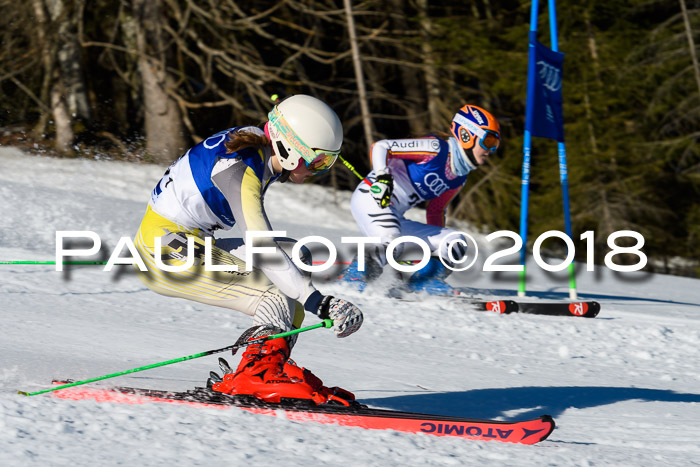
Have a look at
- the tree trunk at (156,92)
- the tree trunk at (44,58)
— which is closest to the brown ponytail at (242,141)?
the tree trunk at (156,92)

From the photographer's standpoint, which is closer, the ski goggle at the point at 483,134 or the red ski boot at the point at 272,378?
the red ski boot at the point at 272,378

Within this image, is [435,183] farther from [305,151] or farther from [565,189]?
[305,151]

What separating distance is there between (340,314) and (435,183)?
3790mm

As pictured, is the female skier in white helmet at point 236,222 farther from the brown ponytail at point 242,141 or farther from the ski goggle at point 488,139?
the ski goggle at point 488,139

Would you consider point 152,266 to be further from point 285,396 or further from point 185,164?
point 285,396

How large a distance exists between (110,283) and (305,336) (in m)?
1.79

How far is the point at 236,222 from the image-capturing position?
3.21 meters

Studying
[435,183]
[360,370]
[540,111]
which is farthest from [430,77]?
[360,370]

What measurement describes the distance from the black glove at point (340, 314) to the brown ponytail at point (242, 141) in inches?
26.2

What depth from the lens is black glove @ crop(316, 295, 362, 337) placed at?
10.1 ft

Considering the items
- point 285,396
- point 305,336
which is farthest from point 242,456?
point 305,336

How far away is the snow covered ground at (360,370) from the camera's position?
2863 mm

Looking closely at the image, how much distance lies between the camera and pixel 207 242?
3.43m

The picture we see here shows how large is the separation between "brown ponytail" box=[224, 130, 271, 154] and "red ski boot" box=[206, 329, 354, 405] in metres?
0.74
